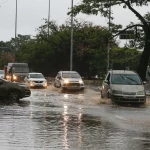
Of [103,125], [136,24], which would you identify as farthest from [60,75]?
[103,125]

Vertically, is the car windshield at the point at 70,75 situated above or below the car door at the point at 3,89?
above

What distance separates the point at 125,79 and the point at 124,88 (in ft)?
5.33

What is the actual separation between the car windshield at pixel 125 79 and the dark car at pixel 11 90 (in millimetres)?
4903

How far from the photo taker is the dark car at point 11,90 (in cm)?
2453

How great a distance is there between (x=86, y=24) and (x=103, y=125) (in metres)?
56.3

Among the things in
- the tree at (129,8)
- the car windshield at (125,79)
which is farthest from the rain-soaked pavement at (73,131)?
the tree at (129,8)

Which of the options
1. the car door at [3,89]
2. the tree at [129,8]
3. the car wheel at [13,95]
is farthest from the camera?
the tree at [129,8]

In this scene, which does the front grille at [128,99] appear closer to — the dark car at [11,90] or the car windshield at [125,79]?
the car windshield at [125,79]

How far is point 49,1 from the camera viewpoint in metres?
84.1

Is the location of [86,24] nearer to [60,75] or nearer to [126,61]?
[126,61]

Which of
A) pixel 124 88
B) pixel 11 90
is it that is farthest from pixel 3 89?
pixel 124 88

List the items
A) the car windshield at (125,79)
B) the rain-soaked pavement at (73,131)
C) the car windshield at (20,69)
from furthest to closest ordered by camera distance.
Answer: the car windshield at (20,69) < the car windshield at (125,79) < the rain-soaked pavement at (73,131)

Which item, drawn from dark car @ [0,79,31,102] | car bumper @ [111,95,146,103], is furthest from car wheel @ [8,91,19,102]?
car bumper @ [111,95,146,103]

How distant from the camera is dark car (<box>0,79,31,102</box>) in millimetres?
24531
